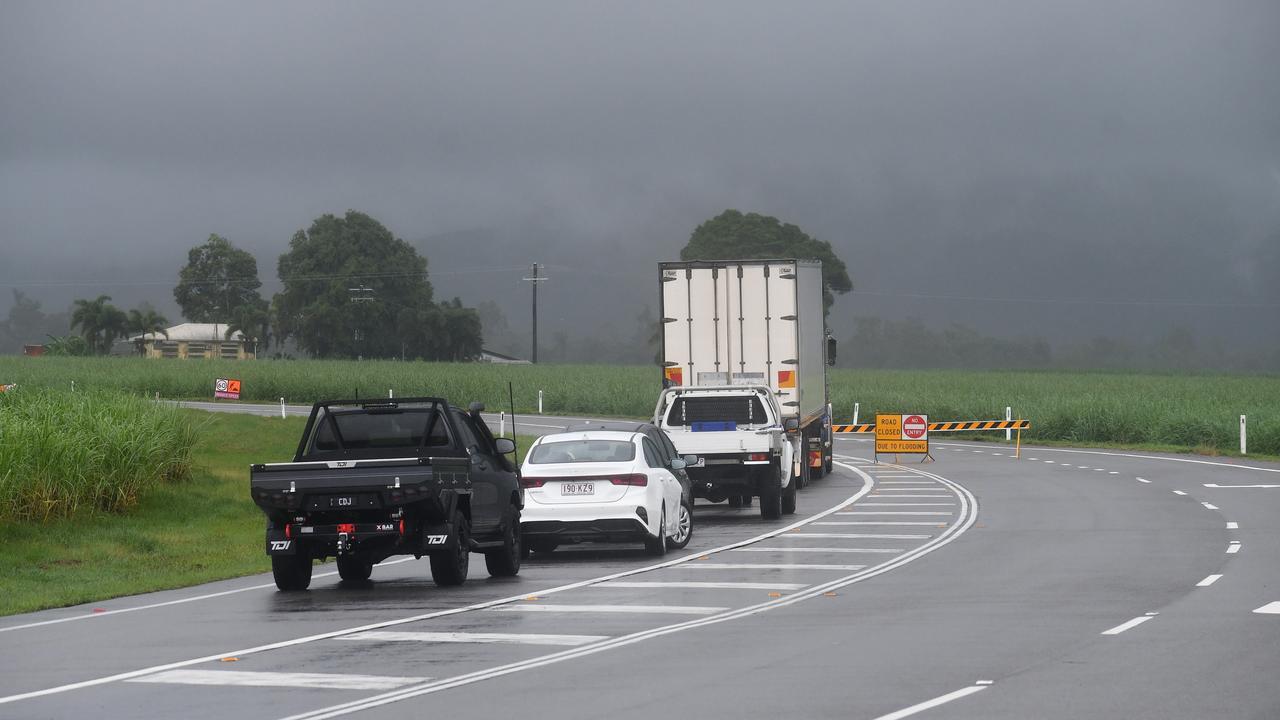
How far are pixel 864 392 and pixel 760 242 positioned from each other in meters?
67.2

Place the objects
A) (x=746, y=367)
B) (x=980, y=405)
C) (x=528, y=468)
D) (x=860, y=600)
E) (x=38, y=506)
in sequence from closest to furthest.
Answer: (x=860, y=600) → (x=528, y=468) → (x=38, y=506) → (x=746, y=367) → (x=980, y=405)

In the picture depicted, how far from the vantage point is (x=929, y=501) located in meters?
29.4

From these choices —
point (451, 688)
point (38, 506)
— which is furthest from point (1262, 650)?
point (38, 506)

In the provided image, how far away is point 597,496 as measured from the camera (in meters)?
20.4

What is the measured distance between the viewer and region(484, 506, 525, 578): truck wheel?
18.5 meters

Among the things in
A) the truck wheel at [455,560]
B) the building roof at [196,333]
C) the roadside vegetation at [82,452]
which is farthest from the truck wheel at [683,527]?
the building roof at [196,333]

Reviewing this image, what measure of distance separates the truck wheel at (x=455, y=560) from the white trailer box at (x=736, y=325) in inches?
596

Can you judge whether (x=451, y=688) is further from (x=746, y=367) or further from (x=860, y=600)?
(x=746, y=367)

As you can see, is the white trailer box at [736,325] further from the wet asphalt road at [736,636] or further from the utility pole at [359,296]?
the utility pole at [359,296]

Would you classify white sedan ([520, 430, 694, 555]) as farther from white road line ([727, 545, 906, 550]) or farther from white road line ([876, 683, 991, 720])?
white road line ([876, 683, 991, 720])

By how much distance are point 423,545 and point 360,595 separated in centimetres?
88

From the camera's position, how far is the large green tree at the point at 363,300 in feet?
442

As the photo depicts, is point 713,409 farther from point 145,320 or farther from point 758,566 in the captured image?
point 145,320

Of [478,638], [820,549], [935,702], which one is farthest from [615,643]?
[820,549]
